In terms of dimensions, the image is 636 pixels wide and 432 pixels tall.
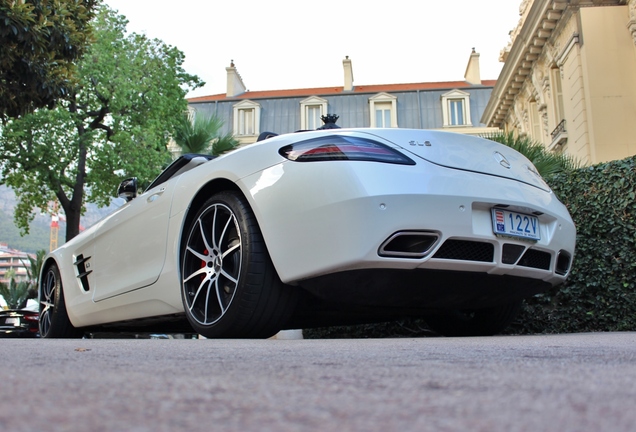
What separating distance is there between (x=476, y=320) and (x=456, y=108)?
30.3 metres

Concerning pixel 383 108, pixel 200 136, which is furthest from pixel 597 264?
pixel 383 108

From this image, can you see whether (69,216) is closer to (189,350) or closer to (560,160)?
(560,160)

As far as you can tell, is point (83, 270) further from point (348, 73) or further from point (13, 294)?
point (348, 73)

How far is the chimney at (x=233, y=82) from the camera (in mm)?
36000

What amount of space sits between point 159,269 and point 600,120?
44.3ft

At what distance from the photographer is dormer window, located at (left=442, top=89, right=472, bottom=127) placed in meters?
32.8

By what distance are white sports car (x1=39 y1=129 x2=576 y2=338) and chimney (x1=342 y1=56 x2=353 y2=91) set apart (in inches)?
1274

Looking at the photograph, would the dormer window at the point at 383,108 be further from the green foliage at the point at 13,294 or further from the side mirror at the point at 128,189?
the side mirror at the point at 128,189

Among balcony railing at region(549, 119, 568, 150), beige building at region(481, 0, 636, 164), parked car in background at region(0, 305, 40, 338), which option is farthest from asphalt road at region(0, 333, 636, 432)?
balcony railing at region(549, 119, 568, 150)

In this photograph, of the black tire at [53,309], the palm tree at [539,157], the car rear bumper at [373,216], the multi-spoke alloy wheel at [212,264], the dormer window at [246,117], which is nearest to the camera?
the car rear bumper at [373,216]

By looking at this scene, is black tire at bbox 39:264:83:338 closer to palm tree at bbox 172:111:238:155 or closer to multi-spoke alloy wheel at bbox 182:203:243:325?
multi-spoke alloy wheel at bbox 182:203:243:325

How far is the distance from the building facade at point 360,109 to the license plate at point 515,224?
29226 millimetres

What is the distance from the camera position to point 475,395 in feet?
2.99

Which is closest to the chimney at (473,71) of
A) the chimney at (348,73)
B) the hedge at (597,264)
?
the chimney at (348,73)
